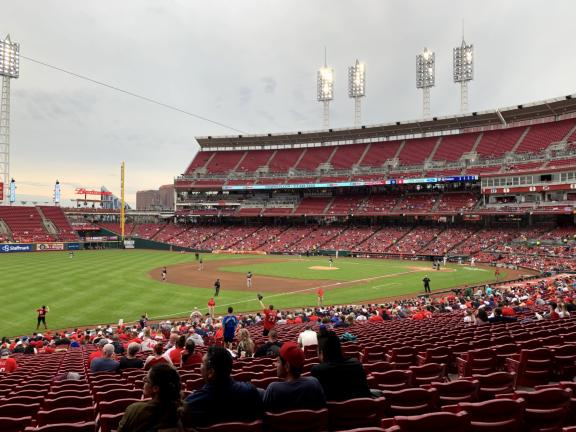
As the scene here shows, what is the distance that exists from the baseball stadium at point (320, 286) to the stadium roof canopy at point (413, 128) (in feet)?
1.68

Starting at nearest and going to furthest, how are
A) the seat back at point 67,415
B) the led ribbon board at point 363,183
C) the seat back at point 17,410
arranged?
1. the seat back at point 67,415
2. the seat back at point 17,410
3. the led ribbon board at point 363,183

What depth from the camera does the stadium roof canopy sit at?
64.6m

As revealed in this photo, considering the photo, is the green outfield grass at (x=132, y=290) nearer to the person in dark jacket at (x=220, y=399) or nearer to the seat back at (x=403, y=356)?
the seat back at (x=403, y=356)

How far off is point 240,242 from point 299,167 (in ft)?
76.1

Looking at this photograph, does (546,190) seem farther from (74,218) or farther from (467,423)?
(74,218)

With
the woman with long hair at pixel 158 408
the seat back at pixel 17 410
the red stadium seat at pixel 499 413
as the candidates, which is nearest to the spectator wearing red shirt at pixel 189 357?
the seat back at pixel 17 410

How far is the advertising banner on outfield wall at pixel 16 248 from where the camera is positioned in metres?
66.4

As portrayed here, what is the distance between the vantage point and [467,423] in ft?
12.4

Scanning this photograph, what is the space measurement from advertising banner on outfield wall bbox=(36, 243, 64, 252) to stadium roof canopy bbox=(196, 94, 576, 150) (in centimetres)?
4051

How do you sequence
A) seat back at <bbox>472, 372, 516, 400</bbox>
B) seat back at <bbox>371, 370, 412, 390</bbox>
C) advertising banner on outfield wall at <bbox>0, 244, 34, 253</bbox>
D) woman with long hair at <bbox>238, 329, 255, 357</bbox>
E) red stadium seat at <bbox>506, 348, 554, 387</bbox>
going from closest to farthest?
seat back at <bbox>472, 372, 516, 400</bbox>, seat back at <bbox>371, 370, 412, 390</bbox>, red stadium seat at <bbox>506, 348, 554, 387</bbox>, woman with long hair at <bbox>238, 329, 255, 357</bbox>, advertising banner on outfield wall at <bbox>0, 244, 34, 253</bbox>

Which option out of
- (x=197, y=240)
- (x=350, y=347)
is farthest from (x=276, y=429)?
(x=197, y=240)

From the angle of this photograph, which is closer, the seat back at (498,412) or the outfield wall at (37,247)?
the seat back at (498,412)

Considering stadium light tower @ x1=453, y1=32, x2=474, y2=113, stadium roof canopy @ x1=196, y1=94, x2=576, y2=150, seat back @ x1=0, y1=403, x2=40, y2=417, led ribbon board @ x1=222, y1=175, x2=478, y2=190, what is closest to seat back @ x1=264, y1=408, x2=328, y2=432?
seat back @ x1=0, y1=403, x2=40, y2=417

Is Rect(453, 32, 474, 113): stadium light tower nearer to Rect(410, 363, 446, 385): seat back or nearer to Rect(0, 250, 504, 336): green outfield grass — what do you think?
Rect(0, 250, 504, 336): green outfield grass
